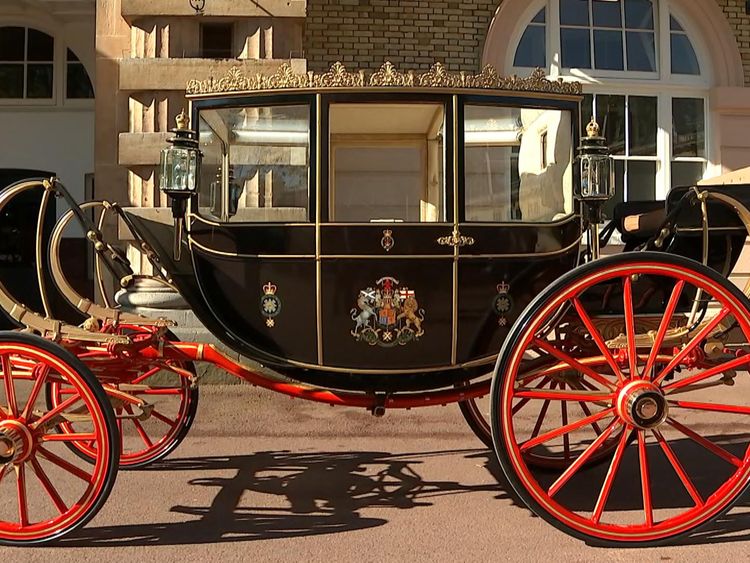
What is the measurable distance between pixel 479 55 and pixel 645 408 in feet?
18.5

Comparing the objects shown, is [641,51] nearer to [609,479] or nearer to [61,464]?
[609,479]

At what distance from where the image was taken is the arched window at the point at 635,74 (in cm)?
762

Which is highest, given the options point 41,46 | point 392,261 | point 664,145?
point 41,46

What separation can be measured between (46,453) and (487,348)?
1874mm

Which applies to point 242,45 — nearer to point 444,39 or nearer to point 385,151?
point 444,39

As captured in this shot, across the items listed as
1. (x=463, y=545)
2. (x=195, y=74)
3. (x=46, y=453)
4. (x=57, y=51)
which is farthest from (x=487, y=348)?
(x=57, y=51)

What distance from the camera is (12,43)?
1032 centimetres

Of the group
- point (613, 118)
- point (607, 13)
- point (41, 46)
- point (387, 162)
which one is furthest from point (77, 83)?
point (387, 162)

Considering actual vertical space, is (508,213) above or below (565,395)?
above

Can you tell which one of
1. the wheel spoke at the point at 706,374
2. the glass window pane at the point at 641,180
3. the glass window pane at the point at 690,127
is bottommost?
the wheel spoke at the point at 706,374

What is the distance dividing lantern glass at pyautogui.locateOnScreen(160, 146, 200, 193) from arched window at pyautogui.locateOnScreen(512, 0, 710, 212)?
5.47 metres

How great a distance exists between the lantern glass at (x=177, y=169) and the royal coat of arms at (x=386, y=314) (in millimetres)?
875

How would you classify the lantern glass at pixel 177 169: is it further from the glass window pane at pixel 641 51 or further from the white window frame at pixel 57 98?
the white window frame at pixel 57 98

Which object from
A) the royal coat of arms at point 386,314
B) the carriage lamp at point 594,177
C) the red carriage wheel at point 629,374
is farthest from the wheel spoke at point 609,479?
the royal coat of arms at point 386,314
